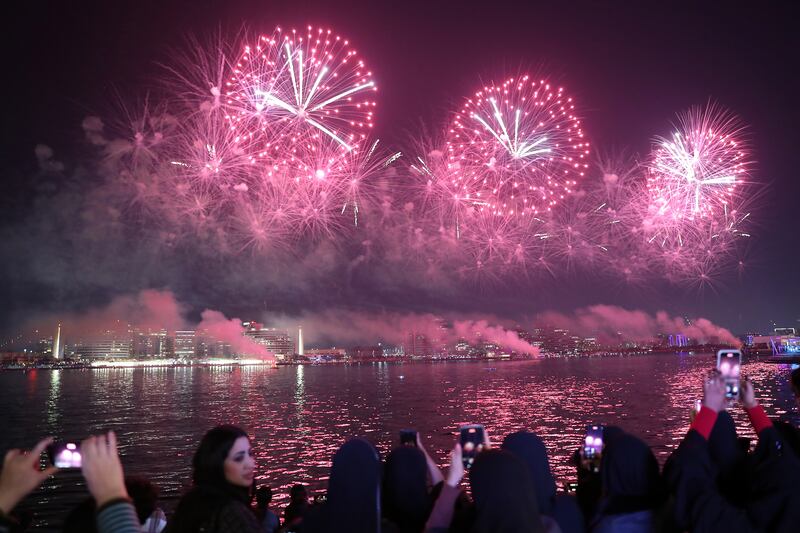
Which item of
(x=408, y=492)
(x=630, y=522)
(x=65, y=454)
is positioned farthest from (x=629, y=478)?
(x=65, y=454)

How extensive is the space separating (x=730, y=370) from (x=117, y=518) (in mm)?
3754

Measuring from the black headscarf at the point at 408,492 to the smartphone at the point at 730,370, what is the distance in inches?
89.1

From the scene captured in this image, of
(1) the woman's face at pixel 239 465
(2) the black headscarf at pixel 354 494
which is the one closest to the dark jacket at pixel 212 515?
(1) the woman's face at pixel 239 465

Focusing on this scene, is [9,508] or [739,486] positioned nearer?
[9,508]

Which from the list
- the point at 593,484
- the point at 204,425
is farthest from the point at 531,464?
the point at 204,425

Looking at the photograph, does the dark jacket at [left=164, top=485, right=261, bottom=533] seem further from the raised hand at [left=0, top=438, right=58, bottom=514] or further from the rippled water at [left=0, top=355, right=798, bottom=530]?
the rippled water at [left=0, top=355, right=798, bottom=530]

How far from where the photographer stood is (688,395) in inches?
2020

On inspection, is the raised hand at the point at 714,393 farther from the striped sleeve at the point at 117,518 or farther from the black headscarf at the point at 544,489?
the striped sleeve at the point at 117,518

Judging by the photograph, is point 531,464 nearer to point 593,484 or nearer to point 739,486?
point 739,486

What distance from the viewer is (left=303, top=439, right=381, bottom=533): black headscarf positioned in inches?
137

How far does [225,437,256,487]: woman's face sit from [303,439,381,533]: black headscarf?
1.88ft

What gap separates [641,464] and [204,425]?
37.5 m

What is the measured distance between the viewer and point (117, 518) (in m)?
2.18

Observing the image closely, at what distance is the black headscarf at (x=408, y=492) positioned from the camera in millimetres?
4098
